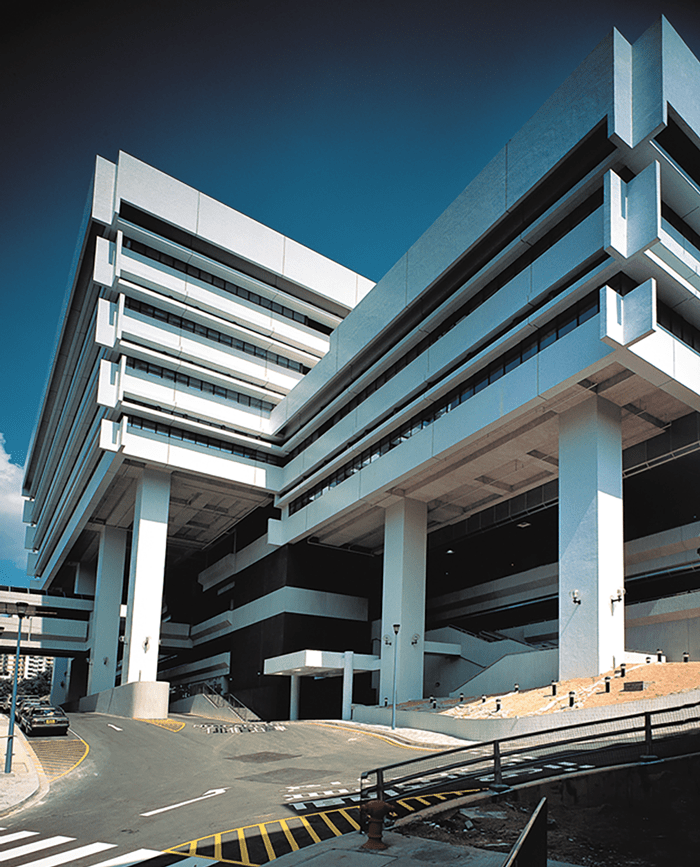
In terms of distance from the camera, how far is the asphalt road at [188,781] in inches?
572

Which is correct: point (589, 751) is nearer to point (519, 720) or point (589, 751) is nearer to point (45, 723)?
point (519, 720)

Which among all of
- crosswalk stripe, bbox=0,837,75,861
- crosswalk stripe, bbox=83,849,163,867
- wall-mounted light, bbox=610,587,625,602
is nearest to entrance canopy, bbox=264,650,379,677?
wall-mounted light, bbox=610,587,625,602

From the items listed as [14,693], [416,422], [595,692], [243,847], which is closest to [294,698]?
[416,422]

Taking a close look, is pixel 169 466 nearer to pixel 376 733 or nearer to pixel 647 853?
pixel 376 733

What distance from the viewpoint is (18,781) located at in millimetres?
19781

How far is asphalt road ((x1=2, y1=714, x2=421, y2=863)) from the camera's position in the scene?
14.5 metres

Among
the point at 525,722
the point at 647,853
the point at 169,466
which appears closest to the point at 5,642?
the point at 169,466

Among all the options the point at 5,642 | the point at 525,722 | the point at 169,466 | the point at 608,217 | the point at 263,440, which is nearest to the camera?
the point at 525,722

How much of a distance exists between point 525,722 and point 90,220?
44.7 meters

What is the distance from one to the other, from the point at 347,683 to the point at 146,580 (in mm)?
16615

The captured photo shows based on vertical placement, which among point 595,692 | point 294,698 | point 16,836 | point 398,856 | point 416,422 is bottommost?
point 294,698

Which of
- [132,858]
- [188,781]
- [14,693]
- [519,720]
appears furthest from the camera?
[519,720]

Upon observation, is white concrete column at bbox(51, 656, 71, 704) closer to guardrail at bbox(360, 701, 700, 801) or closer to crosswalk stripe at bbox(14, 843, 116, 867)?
crosswalk stripe at bbox(14, 843, 116, 867)

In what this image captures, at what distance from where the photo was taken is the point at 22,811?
16766 mm
